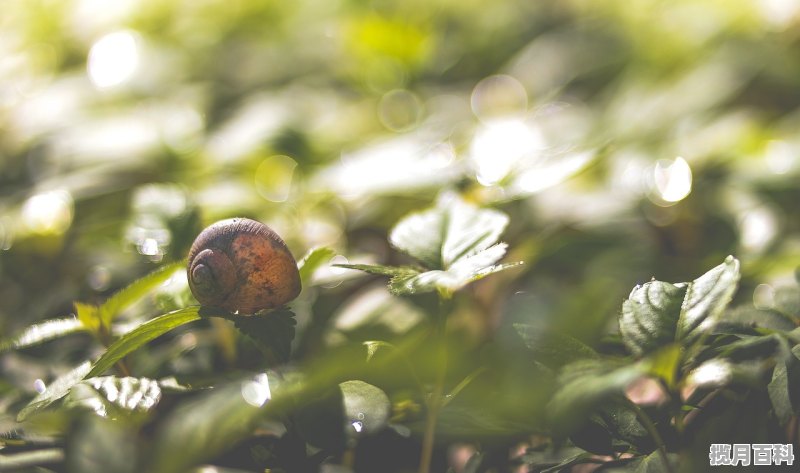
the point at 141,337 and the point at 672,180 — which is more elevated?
the point at 141,337

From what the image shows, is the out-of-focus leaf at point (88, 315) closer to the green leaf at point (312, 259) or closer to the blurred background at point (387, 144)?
the blurred background at point (387, 144)

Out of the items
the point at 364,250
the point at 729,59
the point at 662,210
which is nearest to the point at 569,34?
the point at 729,59

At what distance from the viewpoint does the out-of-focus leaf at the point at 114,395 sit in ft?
2.09

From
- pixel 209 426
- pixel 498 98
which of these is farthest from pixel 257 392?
pixel 498 98

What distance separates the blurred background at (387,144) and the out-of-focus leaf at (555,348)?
0.56 ft

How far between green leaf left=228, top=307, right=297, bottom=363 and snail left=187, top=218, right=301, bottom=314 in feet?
0.06

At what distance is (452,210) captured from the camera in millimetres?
834

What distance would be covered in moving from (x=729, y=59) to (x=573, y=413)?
55.7 inches

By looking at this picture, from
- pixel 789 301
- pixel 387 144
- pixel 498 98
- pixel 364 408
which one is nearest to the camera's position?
pixel 364 408

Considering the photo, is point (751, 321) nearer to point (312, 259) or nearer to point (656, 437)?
point (656, 437)

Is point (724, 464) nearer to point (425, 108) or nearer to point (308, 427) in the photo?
point (308, 427)

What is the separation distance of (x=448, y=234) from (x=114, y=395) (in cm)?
36

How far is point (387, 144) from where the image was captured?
142 cm

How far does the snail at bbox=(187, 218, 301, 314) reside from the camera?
667 mm
